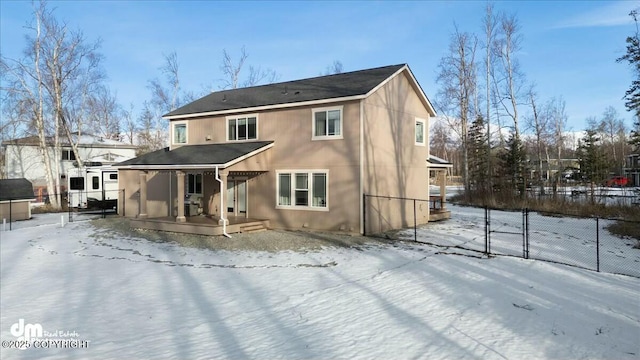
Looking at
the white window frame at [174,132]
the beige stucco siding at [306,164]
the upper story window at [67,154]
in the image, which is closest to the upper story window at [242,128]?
the beige stucco siding at [306,164]

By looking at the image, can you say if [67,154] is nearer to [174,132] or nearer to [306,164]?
[174,132]

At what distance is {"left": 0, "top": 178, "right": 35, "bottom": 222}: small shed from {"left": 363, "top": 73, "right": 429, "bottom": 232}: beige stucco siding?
17.6 meters

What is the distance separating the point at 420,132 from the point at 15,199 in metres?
20.2

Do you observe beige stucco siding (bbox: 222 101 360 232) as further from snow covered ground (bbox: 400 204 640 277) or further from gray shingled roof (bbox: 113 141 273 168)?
snow covered ground (bbox: 400 204 640 277)

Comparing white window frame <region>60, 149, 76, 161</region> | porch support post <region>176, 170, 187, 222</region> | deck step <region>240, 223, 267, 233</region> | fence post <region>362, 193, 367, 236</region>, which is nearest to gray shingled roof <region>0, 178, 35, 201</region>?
white window frame <region>60, 149, 76, 161</region>

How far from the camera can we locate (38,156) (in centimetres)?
3231

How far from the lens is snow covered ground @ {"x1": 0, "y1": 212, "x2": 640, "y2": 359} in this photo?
5.78 meters

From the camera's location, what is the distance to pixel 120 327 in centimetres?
679

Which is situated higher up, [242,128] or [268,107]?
[268,107]

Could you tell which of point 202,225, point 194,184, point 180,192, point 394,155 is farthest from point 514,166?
point 180,192

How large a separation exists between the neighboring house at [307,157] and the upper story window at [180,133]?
0.27 meters

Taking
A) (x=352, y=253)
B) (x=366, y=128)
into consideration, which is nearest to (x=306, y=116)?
(x=366, y=128)

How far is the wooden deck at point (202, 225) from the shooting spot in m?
15.1

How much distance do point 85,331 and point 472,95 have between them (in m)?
35.7
